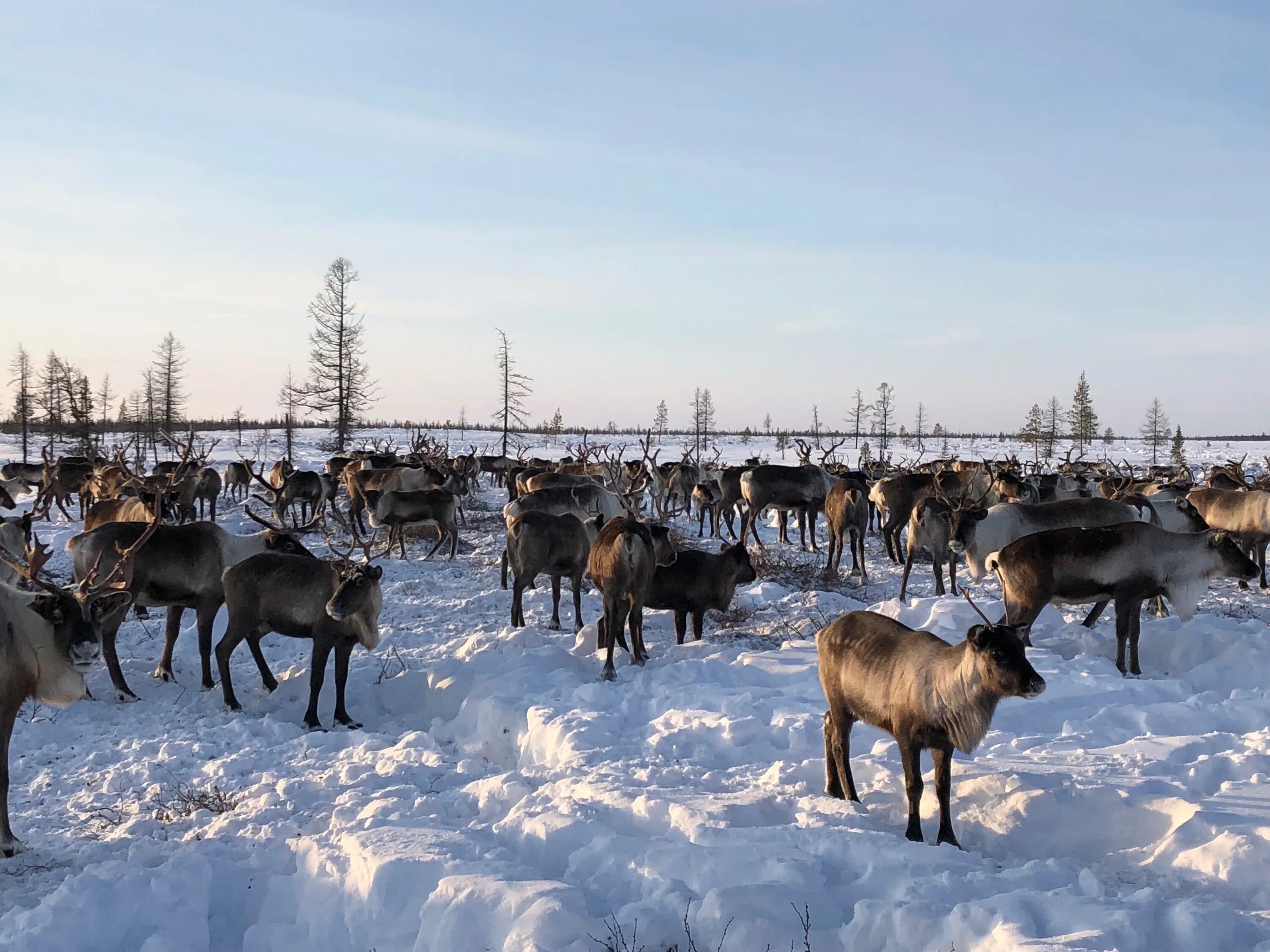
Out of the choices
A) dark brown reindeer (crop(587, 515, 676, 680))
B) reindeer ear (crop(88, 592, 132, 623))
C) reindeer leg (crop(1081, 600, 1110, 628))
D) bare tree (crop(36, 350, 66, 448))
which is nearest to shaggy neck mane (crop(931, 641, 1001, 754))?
dark brown reindeer (crop(587, 515, 676, 680))

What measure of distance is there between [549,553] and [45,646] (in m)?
5.61

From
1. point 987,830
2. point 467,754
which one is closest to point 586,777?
point 467,754

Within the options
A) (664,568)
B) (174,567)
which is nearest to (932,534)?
(664,568)

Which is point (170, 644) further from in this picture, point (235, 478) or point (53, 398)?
point (53, 398)

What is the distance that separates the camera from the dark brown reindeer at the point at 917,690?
464 centimetres

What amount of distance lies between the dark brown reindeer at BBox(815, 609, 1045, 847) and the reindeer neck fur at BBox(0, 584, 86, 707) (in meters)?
4.76

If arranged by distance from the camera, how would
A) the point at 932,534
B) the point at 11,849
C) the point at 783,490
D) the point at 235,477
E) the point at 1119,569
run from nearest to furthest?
the point at 11,849 → the point at 1119,569 → the point at 932,534 → the point at 783,490 → the point at 235,477

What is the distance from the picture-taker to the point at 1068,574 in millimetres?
8836

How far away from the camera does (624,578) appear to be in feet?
29.2

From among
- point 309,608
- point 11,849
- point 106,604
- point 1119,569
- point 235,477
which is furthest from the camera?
point 235,477

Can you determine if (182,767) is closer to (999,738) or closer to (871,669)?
(871,669)

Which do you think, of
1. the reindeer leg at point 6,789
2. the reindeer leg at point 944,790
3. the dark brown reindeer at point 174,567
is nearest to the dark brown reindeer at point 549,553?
the dark brown reindeer at point 174,567

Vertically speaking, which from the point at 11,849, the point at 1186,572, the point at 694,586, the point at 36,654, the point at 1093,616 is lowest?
the point at 11,849

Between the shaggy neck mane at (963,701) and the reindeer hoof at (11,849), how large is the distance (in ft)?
17.2
